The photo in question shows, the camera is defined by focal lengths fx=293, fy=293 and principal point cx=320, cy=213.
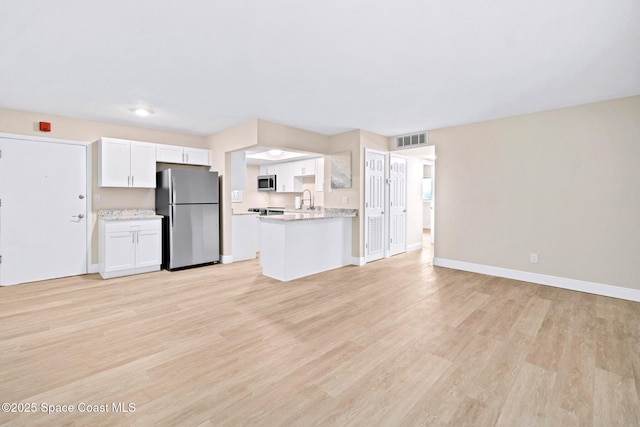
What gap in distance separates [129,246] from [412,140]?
524 centimetres

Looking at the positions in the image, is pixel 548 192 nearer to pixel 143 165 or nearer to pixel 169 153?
pixel 169 153

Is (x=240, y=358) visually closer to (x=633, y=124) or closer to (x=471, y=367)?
(x=471, y=367)

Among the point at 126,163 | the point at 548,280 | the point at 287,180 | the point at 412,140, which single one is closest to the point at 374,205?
the point at 412,140

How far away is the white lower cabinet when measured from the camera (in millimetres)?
4438

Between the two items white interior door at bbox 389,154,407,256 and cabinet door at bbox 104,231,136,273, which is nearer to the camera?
cabinet door at bbox 104,231,136,273

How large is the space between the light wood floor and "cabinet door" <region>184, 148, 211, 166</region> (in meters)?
2.57

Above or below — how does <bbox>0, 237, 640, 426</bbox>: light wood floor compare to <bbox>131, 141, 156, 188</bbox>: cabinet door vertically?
below

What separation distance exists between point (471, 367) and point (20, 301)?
4825 mm

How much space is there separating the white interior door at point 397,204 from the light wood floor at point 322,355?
2.40 metres

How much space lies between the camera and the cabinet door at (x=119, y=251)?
442 centimetres

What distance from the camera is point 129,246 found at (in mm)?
4617

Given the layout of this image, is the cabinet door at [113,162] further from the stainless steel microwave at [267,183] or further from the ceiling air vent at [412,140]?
the ceiling air vent at [412,140]

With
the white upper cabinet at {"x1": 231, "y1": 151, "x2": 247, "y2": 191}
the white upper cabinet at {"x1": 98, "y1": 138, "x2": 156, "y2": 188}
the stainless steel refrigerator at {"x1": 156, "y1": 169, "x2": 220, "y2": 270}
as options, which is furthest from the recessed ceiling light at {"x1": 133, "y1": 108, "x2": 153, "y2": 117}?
the white upper cabinet at {"x1": 231, "y1": 151, "x2": 247, "y2": 191}

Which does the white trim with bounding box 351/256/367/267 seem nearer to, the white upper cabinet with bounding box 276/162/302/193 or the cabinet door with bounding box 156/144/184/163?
the white upper cabinet with bounding box 276/162/302/193
